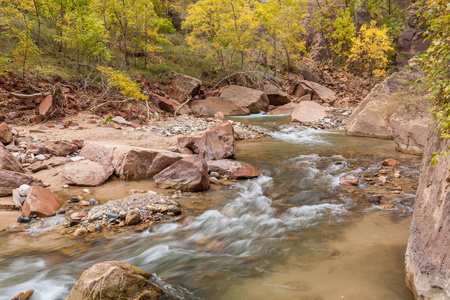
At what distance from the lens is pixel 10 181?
514 centimetres

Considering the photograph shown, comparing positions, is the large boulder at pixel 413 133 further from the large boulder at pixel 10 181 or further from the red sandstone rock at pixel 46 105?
the red sandstone rock at pixel 46 105

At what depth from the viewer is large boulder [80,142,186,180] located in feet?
20.9

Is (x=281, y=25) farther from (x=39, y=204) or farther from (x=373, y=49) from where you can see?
(x=39, y=204)

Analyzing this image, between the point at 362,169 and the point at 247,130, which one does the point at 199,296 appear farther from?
the point at 247,130

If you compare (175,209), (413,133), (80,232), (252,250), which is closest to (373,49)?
(413,133)

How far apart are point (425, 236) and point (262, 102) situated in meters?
17.8

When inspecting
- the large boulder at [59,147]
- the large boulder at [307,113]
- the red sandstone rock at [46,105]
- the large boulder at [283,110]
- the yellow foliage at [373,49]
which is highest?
the yellow foliage at [373,49]

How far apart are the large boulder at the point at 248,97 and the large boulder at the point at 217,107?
21.8 inches

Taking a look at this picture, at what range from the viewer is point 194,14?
65.6 feet

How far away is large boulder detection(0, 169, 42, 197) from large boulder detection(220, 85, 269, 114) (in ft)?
49.3

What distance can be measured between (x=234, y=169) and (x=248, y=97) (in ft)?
43.1

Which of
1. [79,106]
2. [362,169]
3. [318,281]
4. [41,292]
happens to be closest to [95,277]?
[41,292]

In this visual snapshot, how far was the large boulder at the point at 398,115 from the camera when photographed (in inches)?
347

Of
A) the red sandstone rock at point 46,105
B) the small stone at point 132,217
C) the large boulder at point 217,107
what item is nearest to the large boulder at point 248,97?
the large boulder at point 217,107
